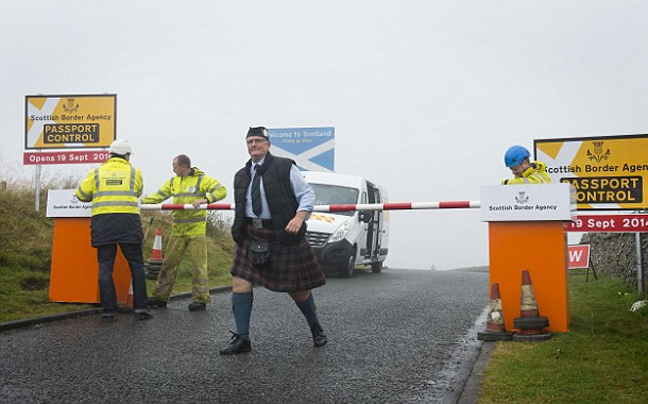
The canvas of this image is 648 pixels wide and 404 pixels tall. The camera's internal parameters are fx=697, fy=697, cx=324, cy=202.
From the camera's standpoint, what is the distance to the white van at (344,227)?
15.3 meters

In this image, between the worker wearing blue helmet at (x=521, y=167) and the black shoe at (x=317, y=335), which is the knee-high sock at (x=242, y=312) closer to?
the black shoe at (x=317, y=335)

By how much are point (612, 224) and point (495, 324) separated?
5.80 meters

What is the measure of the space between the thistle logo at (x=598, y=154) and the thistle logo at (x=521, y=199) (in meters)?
7.10

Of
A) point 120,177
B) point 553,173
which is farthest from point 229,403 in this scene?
point 553,173

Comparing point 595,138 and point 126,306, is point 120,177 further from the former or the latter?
point 595,138

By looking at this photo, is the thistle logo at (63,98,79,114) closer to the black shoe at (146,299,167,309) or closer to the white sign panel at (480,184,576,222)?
the black shoe at (146,299,167,309)

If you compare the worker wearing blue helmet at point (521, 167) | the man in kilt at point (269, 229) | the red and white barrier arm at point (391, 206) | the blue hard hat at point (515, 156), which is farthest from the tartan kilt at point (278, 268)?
the blue hard hat at point (515, 156)

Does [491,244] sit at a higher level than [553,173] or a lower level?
lower

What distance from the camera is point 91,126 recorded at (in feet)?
57.7

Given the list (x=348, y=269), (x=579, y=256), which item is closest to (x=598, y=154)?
(x=579, y=256)

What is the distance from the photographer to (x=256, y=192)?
6.17 m

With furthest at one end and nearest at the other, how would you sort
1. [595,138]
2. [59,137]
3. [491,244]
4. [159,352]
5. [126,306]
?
[59,137], [595,138], [126,306], [491,244], [159,352]

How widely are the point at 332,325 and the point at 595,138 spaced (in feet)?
25.8

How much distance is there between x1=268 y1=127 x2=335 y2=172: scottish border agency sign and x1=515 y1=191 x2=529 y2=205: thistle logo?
49.0 ft
